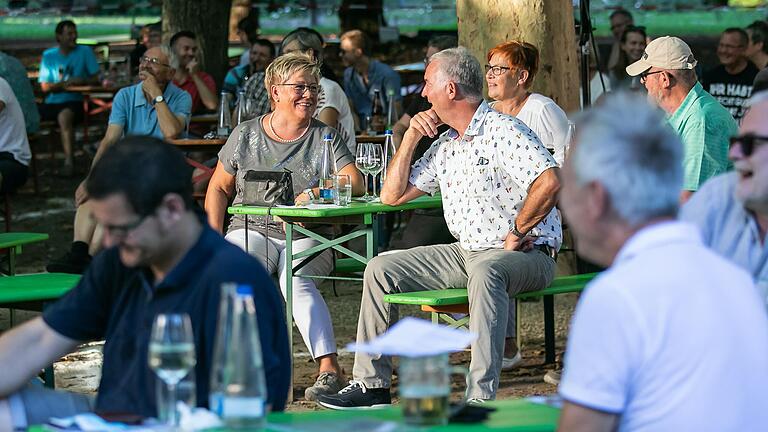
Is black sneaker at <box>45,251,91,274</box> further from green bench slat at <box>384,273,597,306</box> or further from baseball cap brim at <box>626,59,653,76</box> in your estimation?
baseball cap brim at <box>626,59,653,76</box>

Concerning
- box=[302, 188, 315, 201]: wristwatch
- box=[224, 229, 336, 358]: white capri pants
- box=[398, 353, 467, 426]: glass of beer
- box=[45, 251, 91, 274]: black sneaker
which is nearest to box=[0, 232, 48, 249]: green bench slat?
box=[45, 251, 91, 274]: black sneaker

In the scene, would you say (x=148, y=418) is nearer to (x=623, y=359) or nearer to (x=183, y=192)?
(x=183, y=192)

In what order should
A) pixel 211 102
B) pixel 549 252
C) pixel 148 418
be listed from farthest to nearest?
pixel 211 102 → pixel 549 252 → pixel 148 418

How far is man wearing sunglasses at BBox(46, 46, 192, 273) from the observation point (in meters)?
8.99

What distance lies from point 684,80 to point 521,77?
1.06 m

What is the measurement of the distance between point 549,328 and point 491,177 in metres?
1.35

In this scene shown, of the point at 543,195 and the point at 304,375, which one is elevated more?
the point at 543,195

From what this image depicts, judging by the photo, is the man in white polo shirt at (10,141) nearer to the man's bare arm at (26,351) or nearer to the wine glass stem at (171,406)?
the man's bare arm at (26,351)

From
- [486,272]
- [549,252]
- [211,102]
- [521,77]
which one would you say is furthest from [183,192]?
[211,102]

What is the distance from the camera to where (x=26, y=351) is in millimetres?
3490

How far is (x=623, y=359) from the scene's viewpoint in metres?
2.52

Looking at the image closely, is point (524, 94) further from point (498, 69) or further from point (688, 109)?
point (688, 109)

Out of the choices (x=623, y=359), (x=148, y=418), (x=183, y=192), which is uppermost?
(x=183, y=192)

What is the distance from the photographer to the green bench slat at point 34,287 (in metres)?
5.08
